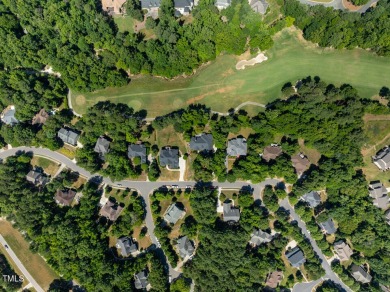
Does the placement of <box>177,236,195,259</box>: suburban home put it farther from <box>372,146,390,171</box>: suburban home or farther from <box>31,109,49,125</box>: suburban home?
<box>372,146,390,171</box>: suburban home

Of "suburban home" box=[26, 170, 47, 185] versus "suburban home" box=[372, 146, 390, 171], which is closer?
"suburban home" box=[372, 146, 390, 171]

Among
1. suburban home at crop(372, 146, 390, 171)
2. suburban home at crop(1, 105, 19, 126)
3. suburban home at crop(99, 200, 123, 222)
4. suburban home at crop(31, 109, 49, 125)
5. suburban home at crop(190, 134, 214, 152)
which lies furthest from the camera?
suburban home at crop(1, 105, 19, 126)

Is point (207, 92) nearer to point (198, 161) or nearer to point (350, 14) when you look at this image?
point (198, 161)

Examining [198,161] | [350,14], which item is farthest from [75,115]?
[350,14]

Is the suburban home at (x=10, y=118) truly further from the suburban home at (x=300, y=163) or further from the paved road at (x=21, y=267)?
the suburban home at (x=300, y=163)

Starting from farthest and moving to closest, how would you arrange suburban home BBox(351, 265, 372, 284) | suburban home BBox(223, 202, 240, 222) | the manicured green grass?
the manicured green grass < suburban home BBox(223, 202, 240, 222) < suburban home BBox(351, 265, 372, 284)

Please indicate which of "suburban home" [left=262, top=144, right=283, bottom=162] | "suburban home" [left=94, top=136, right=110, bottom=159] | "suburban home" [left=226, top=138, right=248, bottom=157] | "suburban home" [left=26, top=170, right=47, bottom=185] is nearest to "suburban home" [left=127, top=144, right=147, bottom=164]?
"suburban home" [left=94, top=136, right=110, bottom=159]
